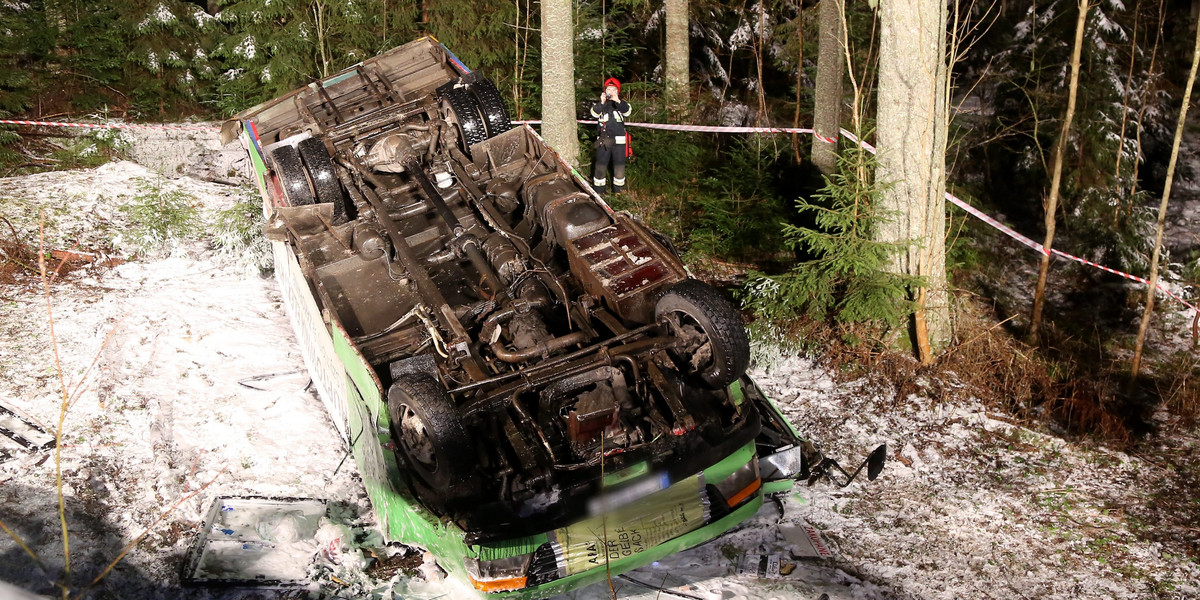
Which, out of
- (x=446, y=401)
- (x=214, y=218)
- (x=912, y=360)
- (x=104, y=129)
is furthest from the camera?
(x=104, y=129)

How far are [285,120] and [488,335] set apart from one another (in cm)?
411

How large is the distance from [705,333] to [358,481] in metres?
2.60

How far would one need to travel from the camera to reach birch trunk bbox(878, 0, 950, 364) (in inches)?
279

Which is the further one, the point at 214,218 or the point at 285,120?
the point at 214,218

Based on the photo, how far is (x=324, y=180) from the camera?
7.75m

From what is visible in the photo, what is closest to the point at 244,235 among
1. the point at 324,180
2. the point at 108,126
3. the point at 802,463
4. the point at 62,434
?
the point at 324,180

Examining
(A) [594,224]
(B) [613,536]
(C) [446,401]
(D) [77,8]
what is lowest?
(B) [613,536]

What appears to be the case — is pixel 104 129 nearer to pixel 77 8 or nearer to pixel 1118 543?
pixel 77 8

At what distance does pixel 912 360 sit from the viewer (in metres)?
7.64

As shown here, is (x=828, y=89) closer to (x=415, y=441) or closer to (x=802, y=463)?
(x=802, y=463)

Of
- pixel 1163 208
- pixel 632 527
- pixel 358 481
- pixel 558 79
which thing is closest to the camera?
pixel 632 527

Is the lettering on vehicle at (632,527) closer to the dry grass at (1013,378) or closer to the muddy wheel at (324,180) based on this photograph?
the dry grass at (1013,378)

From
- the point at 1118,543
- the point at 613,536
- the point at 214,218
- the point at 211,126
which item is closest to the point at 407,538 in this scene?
the point at 613,536

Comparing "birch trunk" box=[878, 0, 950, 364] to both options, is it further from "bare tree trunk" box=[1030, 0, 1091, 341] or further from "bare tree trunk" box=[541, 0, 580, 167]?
"bare tree trunk" box=[541, 0, 580, 167]
